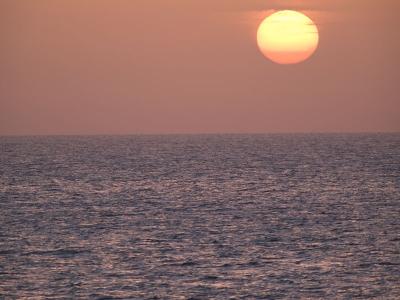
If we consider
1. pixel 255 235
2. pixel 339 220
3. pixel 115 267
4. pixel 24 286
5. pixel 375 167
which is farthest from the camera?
pixel 375 167

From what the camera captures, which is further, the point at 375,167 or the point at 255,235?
the point at 375,167

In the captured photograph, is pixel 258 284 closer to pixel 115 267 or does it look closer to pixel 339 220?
pixel 115 267

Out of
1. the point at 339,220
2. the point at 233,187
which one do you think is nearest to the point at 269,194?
the point at 233,187

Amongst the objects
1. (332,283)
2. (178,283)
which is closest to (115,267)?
(178,283)

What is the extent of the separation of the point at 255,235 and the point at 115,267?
50.8 feet

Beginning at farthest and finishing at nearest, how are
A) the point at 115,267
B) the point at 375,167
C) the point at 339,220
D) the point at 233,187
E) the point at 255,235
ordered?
1. the point at 375,167
2. the point at 233,187
3. the point at 339,220
4. the point at 255,235
5. the point at 115,267

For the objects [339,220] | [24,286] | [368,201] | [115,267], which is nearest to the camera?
[24,286]

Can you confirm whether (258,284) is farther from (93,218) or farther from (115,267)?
(93,218)

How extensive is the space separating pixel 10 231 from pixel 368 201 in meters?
40.0

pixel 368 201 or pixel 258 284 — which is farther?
pixel 368 201

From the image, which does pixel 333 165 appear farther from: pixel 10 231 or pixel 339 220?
pixel 10 231

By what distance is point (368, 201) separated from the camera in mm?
88938

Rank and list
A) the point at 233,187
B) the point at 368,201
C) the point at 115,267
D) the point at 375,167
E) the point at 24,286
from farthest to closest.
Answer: the point at 375,167, the point at 233,187, the point at 368,201, the point at 115,267, the point at 24,286

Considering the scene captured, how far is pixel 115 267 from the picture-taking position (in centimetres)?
4994
